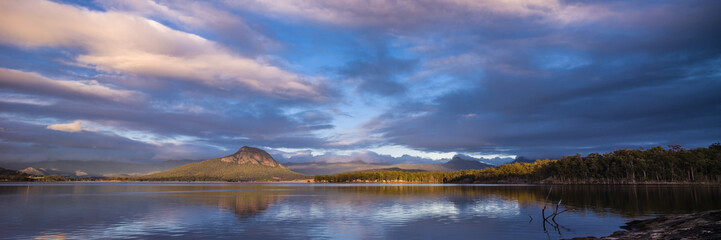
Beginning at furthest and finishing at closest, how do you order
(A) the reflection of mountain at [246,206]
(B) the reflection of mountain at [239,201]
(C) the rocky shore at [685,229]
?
(B) the reflection of mountain at [239,201] → (A) the reflection of mountain at [246,206] → (C) the rocky shore at [685,229]

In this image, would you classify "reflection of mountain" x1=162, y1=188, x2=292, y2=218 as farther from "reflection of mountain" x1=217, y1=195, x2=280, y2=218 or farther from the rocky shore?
the rocky shore

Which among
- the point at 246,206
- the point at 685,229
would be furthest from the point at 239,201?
the point at 685,229

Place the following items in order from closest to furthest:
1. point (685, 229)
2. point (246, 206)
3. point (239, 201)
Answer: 1. point (685, 229)
2. point (246, 206)
3. point (239, 201)

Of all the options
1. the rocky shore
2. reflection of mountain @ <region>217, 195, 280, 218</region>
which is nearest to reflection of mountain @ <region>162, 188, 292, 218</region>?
reflection of mountain @ <region>217, 195, 280, 218</region>

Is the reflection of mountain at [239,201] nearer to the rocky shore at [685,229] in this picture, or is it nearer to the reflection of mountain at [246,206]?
the reflection of mountain at [246,206]

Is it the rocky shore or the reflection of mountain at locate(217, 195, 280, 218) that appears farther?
the reflection of mountain at locate(217, 195, 280, 218)

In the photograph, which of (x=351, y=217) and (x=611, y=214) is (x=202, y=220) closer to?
(x=351, y=217)

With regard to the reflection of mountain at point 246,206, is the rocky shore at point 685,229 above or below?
above

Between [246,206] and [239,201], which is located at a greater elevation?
[246,206]

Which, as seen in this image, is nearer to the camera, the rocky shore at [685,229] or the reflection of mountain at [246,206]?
the rocky shore at [685,229]

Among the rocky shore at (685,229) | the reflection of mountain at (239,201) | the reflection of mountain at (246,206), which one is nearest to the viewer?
the rocky shore at (685,229)

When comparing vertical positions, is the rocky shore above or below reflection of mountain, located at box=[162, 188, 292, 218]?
above

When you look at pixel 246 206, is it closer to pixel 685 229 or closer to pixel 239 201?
pixel 239 201

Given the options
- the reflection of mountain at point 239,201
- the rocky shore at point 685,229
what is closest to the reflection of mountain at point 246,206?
the reflection of mountain at point 239,201
